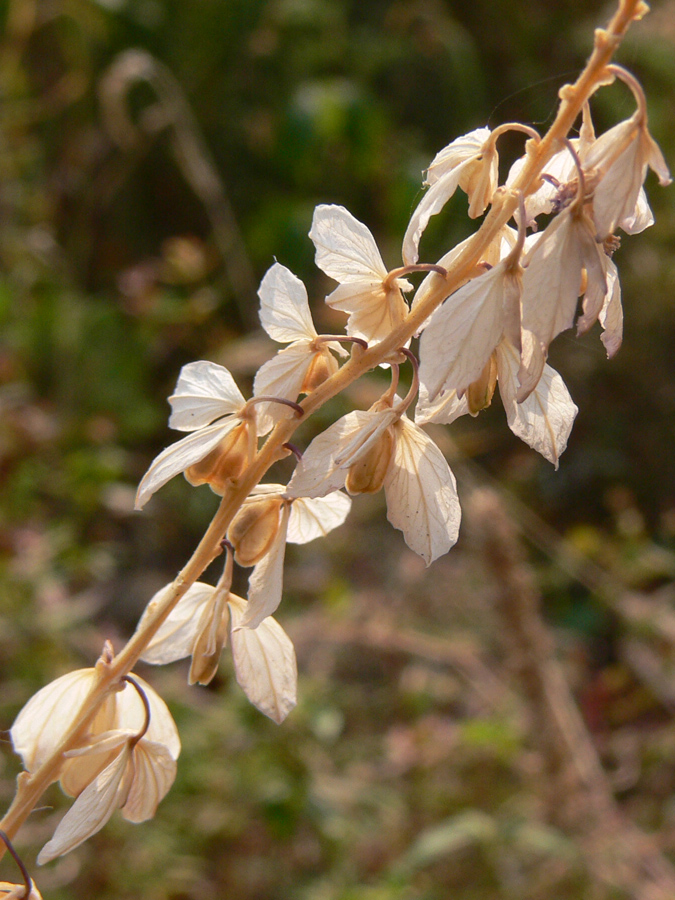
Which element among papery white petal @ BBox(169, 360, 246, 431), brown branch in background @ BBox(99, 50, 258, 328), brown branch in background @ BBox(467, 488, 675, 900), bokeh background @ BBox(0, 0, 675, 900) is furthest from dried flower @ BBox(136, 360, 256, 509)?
brown branch in background @ BBox(99, 50, 258, 328)

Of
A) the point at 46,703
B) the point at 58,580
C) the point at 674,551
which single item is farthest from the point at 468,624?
the point at 46,703

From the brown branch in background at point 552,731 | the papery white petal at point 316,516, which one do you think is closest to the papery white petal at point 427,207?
the papery white petal at point 316,516

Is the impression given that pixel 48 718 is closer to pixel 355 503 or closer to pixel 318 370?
pixel 318 370

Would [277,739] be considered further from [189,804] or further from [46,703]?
[46,703]

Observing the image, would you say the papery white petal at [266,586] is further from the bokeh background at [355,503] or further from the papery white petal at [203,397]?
the bokeh background at [355,503]

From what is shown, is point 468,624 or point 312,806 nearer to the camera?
point 312,806

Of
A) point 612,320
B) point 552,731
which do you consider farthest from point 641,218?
point 552,731

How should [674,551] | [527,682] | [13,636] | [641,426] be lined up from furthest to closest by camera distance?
[641,426] → [674,551] → [13,636] → [527,682]
